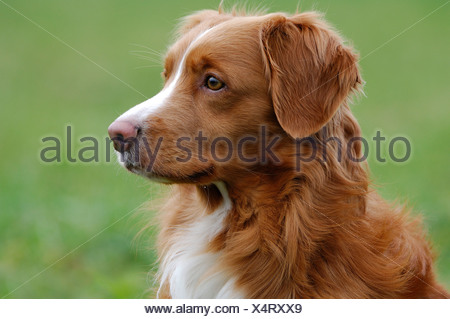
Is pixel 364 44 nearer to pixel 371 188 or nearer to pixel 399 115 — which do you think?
pixel 399 115

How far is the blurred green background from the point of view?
6.66 metres

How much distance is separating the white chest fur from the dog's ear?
2.51 feet

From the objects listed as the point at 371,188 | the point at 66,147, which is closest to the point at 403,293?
the point at 371,188

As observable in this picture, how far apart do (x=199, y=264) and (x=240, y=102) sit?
1170 millimetres

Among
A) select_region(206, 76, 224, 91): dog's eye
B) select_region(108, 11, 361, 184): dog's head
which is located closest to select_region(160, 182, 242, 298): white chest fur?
select_region(108, 11, 361, 184): dog's head

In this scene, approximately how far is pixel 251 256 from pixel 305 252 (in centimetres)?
36

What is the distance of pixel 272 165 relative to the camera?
4438 mm

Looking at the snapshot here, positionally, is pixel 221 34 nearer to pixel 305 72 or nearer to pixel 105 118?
pixel 305 72

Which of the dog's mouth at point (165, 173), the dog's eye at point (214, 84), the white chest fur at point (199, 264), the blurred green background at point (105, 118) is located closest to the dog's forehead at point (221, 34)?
the dog's eye at point (214, 84)

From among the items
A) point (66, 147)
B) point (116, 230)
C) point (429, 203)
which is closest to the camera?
point (116, 230)

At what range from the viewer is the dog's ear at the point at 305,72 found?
4348 mm

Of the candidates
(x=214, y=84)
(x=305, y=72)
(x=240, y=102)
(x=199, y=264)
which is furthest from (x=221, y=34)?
(x=199, y=264)

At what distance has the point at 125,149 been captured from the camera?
14.1 feet

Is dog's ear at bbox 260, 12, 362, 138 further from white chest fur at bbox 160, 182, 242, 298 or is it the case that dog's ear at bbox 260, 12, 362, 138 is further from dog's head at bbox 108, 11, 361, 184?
white chest fur at bbox 160, 182, 242, 298
